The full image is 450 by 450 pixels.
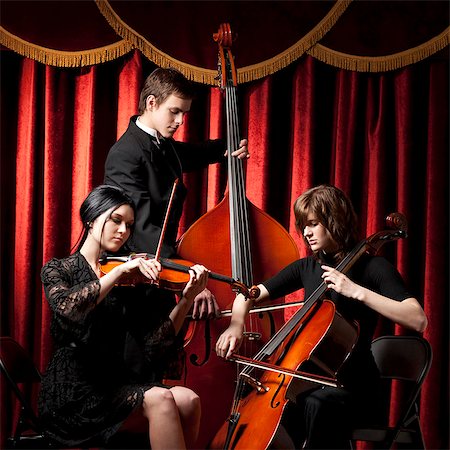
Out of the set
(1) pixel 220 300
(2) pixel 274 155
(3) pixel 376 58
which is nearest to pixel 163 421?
(1) pixel 220 300

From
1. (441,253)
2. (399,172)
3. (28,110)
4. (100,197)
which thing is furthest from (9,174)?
(441,253)

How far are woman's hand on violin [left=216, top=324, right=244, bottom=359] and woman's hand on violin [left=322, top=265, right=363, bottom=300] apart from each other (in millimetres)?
302

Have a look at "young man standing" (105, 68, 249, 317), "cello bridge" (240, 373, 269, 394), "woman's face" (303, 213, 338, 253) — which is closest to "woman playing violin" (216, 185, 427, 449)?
"woman's face" (303, 213, 338, 253)

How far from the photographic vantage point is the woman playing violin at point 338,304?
1907 millimetres

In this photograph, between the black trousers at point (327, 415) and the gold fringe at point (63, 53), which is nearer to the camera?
the black trousers at point (327, 415)

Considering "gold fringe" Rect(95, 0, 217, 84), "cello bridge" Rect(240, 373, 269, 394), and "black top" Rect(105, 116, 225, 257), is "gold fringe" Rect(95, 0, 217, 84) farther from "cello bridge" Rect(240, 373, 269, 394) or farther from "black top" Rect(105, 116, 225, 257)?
"cello bridge" Rect(240, 373, 269, 394)

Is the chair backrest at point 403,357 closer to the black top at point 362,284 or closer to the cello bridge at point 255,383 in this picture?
the black top at point 362,284

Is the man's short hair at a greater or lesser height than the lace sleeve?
greater

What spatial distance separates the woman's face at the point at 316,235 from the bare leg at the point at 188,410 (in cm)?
60

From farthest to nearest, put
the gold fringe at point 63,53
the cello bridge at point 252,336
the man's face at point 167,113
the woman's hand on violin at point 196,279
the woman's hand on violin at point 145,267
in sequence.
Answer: the gold fringe at point 63,53 < the man's face at point 167,113 < the cello bridge at point 252,336 < the woman's hand on violin at point 196,279 < the woman's hand on violin at point 145,267

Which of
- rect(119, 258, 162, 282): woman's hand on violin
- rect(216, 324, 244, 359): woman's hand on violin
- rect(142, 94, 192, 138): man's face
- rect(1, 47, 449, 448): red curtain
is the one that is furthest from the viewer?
rect(1, 47, 449, 448): red curtain

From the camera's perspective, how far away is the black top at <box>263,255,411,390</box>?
2.00 m

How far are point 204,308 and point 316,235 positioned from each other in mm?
403

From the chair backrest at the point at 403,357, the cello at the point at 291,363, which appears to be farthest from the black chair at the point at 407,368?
the cello at the point at 291,363
